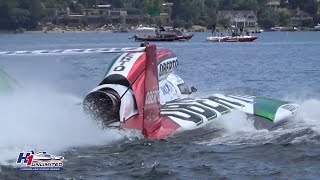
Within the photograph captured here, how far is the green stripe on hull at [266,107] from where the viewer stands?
20.3m

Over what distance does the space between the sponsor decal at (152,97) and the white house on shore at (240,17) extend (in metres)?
152

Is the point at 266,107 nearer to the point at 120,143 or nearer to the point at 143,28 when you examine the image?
the point at 120,143

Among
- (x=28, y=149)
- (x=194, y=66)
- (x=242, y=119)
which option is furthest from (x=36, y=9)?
(x=28, y=149)

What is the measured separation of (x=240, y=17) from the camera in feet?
568

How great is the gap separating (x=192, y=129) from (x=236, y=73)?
94.5ft

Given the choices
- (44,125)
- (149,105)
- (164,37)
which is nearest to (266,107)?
(149,105)

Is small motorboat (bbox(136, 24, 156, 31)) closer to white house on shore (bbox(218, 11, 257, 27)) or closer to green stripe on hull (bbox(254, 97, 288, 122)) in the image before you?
white house on shore (bbox(218, 11, 257, 27))

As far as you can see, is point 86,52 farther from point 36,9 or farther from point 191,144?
point 36,9

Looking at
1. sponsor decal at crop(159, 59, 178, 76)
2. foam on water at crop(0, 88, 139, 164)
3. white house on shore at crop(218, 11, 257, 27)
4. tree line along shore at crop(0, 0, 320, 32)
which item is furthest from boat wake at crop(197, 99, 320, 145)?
white house on shore at crop(218, 11, 257, 27)

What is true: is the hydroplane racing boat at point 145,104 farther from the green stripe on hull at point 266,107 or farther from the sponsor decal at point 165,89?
the sponsor decal at point 165,89

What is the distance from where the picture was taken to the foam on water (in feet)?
49.2

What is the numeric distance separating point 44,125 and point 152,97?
2.67m

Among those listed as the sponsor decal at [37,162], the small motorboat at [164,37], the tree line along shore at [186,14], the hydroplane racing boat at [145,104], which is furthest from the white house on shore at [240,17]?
the sponsor decal at [37,162]

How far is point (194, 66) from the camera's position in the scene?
177ft
